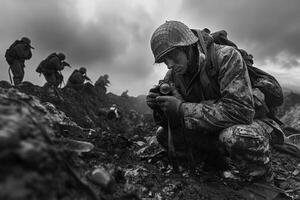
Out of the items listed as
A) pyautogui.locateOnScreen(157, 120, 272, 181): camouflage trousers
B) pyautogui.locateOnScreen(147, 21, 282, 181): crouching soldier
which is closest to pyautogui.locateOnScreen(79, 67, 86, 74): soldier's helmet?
pyautogui.locateOnScreen(147, 21, 282, 181): crouching soldier

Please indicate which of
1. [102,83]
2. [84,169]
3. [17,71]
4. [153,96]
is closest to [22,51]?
[17,71]

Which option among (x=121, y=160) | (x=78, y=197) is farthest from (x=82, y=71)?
(x=78, y=197)

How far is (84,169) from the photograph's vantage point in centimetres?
241

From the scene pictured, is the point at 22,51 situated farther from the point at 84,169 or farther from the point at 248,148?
the point at 84,169

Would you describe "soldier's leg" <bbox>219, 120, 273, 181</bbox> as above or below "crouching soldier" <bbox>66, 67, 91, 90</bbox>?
below

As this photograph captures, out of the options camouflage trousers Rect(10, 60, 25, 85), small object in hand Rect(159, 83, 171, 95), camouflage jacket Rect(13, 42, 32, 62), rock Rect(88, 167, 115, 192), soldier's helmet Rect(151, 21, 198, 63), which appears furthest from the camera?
camouflage jacket Rect(13, 42, 32, 62)

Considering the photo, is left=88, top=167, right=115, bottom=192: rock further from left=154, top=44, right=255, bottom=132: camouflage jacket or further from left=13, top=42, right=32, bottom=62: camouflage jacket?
left=13, top=42, right=32, bottom=62: camouflage jacket

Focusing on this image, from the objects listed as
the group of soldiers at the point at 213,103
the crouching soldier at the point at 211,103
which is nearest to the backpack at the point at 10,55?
the group of soldiers at the point at 213,103

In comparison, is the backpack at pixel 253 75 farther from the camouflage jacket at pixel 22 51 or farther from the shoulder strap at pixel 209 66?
the camouflage jacket at pixel 22 51

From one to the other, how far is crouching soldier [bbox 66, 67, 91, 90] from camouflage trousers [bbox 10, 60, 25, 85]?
3.62 m

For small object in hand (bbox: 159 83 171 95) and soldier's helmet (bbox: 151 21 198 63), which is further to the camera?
small object in hand (bbox: 159 83 171 95)

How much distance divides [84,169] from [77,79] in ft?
62.1

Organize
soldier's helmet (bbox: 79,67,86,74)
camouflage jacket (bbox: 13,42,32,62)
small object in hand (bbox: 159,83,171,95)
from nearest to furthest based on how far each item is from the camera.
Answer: small object in hand (bbox: 159,83,171,95)
camouflage jacket (bbox: 13,42,32,62)
soldier's helmet (bbox: 79,67,86,74)

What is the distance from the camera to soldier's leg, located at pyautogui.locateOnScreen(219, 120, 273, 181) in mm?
3793
